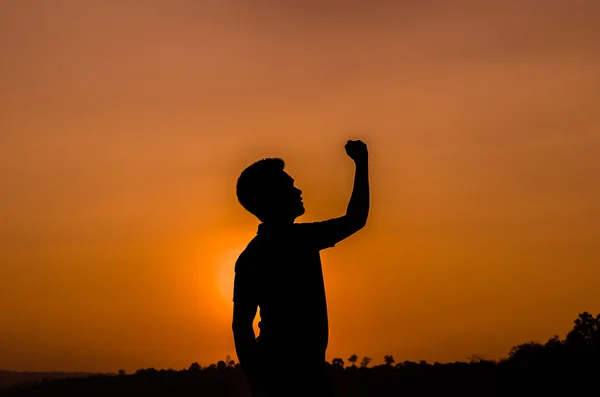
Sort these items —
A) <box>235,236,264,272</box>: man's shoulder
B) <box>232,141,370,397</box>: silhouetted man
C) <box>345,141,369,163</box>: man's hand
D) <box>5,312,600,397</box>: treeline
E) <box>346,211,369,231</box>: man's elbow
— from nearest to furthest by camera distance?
1. <box>232,141,370,397</box>: silhouetted man
2. <box>235,236,264,272</box>: man's shoulder
3. <box>346,211,369,231</box>: man's elbow
4. <box>345,141,369,163</box>: man's hand
5. <box>5,312,600,397</box>: treeline

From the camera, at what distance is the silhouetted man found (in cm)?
735

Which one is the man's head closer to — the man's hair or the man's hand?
the man's hair

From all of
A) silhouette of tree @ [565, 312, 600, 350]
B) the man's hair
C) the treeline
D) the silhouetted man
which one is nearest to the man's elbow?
the silhouetted man

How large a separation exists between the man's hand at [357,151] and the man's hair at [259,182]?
50cm

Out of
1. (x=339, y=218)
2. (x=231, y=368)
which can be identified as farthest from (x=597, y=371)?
(x=231, y=368)

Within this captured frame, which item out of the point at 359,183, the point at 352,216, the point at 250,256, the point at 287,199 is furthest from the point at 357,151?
the point at 250,256

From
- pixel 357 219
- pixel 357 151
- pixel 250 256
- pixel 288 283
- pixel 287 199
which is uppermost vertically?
pixel 357 151

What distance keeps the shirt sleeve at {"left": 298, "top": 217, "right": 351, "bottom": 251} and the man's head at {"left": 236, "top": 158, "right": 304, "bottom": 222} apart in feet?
0.46

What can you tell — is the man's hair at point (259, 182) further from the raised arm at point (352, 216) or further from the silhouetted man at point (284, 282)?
the raised arm at point (352, 216)

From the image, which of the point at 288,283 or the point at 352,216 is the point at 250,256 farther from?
the point at 352,216

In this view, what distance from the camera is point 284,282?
746 cm

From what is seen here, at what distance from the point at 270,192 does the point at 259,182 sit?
→ 0.10 m

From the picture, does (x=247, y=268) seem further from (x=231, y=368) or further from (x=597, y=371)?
(x=231, y=368)

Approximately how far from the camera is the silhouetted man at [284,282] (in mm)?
7348
